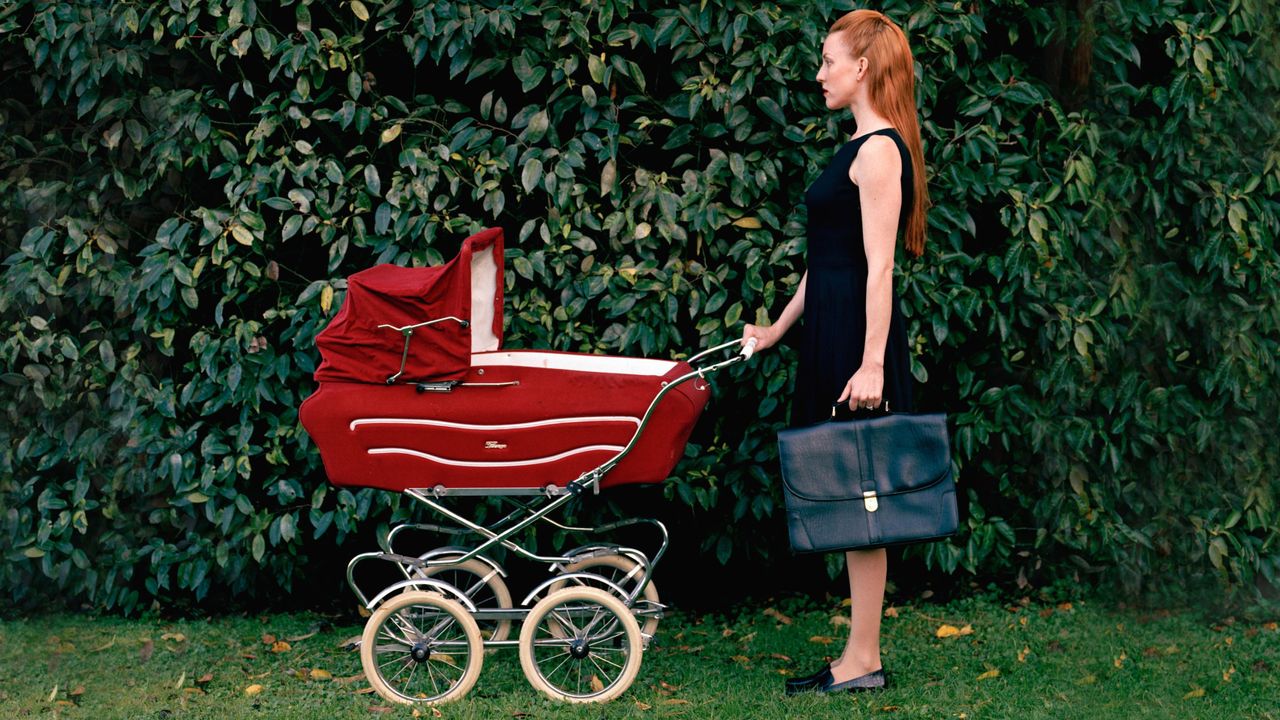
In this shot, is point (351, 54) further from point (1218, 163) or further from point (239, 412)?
point (1218, 163)

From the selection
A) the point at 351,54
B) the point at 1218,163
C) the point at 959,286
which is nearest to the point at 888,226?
the point at 959,286

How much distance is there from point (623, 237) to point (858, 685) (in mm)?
1671

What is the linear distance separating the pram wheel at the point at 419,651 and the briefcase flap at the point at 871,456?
109 centimetres

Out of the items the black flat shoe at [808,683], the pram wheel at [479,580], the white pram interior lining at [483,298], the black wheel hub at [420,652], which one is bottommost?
the black flat shoe at [808,683]

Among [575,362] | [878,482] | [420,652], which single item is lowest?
[420,652]

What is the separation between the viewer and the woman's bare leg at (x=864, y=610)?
3.72 m

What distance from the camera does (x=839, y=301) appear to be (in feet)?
11.9

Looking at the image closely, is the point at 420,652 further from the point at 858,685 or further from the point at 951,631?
the point at 951,631

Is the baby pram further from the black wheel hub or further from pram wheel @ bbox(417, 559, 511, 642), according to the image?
pram wheel @ bbox(417, 559, 511, 642)

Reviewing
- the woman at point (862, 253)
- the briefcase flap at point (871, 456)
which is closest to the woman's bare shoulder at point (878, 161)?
the woman at point (862, 253)

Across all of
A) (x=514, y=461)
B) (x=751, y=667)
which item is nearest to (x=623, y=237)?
(x=514, y=461)

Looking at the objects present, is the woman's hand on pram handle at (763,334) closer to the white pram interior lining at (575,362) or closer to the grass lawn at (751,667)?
the white pram interior lining at (575,362)

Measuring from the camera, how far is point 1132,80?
15.1 ft

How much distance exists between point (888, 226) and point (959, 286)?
91cm
